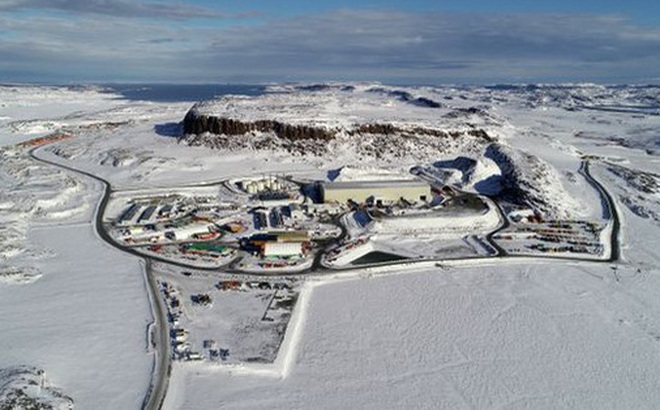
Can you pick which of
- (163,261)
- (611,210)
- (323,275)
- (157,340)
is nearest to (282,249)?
(323,275)

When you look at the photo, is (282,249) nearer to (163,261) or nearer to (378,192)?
(163,261)

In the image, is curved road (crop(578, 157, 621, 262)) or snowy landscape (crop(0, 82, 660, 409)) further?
curved road (crop(578, 157, 621, 262))

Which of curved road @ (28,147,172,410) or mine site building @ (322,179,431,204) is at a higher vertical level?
mine site building @ (322,179,431,204)

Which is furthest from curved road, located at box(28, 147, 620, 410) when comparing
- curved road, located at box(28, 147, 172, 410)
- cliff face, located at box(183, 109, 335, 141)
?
cliff face, located at box(183, 109, 335, 141)

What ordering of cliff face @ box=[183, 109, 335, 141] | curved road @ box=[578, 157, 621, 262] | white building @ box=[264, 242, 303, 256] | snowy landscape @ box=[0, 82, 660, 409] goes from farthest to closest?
cliff face @ box=[183, 109, 335, 141], curved road @ box=[578, 157, 621, 262], white building @ box=[264, 242, 303, 256], snowy landscape @ box=[0, 82, 660, 409]

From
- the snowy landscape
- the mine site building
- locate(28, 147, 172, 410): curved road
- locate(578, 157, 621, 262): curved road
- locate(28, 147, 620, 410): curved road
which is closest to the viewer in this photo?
locate(28, 147, 172, 410): curved road

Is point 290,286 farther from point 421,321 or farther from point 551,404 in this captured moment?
point 551,404

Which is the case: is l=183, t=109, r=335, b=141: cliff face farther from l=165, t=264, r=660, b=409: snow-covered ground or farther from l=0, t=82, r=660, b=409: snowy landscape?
l=165, t=264, r=660, b=409: snow-covered ground
